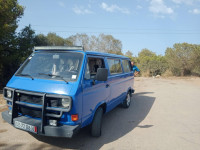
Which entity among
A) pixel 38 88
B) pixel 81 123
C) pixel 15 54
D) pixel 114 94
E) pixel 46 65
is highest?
pixel 15 54

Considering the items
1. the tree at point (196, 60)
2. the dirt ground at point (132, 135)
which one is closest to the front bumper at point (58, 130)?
Answer: the dirt ground at point (132, 135)

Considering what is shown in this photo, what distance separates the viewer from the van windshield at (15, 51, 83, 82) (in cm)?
334

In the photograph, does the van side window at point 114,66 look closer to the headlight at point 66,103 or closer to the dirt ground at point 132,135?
the dirt ground at point 132,135

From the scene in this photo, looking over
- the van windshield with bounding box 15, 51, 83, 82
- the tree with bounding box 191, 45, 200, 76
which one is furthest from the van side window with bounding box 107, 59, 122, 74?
the tree with bounding box 191, 45, 200, 76

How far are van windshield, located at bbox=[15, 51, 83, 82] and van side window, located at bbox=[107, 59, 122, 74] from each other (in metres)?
1.45

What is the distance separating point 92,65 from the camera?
3963 mm

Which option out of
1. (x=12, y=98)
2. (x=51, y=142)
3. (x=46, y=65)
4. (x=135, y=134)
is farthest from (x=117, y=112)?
(x=12, y=98)


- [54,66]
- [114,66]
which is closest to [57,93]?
[54,66]

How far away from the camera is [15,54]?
1215 cm

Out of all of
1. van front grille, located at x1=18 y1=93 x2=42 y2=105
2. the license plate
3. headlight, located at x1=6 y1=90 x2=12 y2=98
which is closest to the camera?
the license plate

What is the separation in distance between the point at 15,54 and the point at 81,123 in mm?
11225

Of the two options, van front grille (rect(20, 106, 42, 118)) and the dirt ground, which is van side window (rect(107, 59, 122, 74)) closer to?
the dirt ground

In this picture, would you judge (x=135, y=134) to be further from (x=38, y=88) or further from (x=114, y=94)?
(x=38, y=88)

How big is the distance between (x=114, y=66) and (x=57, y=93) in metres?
2.66
